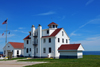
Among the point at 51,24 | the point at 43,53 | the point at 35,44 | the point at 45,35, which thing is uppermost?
the point at 51,24

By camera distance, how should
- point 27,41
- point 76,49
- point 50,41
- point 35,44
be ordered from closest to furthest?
1. point 76,49
2. point 50,41
3. point 35,44
4. point 27,41

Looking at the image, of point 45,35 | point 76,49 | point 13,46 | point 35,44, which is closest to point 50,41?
point 45,35

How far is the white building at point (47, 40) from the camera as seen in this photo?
41.0 metres

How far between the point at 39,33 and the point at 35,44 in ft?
13.0

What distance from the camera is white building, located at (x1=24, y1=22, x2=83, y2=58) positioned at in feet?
135

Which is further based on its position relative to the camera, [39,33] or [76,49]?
[39,33]

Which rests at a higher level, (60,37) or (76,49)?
(60,37)

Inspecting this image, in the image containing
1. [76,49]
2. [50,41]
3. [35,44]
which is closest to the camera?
[76,49]

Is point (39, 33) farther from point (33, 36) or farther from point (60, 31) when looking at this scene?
point (60, 31)

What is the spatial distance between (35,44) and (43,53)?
13.7ft

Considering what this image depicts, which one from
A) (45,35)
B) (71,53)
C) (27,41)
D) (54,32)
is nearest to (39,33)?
(45,35)

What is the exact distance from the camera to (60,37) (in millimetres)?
42656

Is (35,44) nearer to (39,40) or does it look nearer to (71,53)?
(39,40)

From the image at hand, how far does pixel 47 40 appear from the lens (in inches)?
1671
